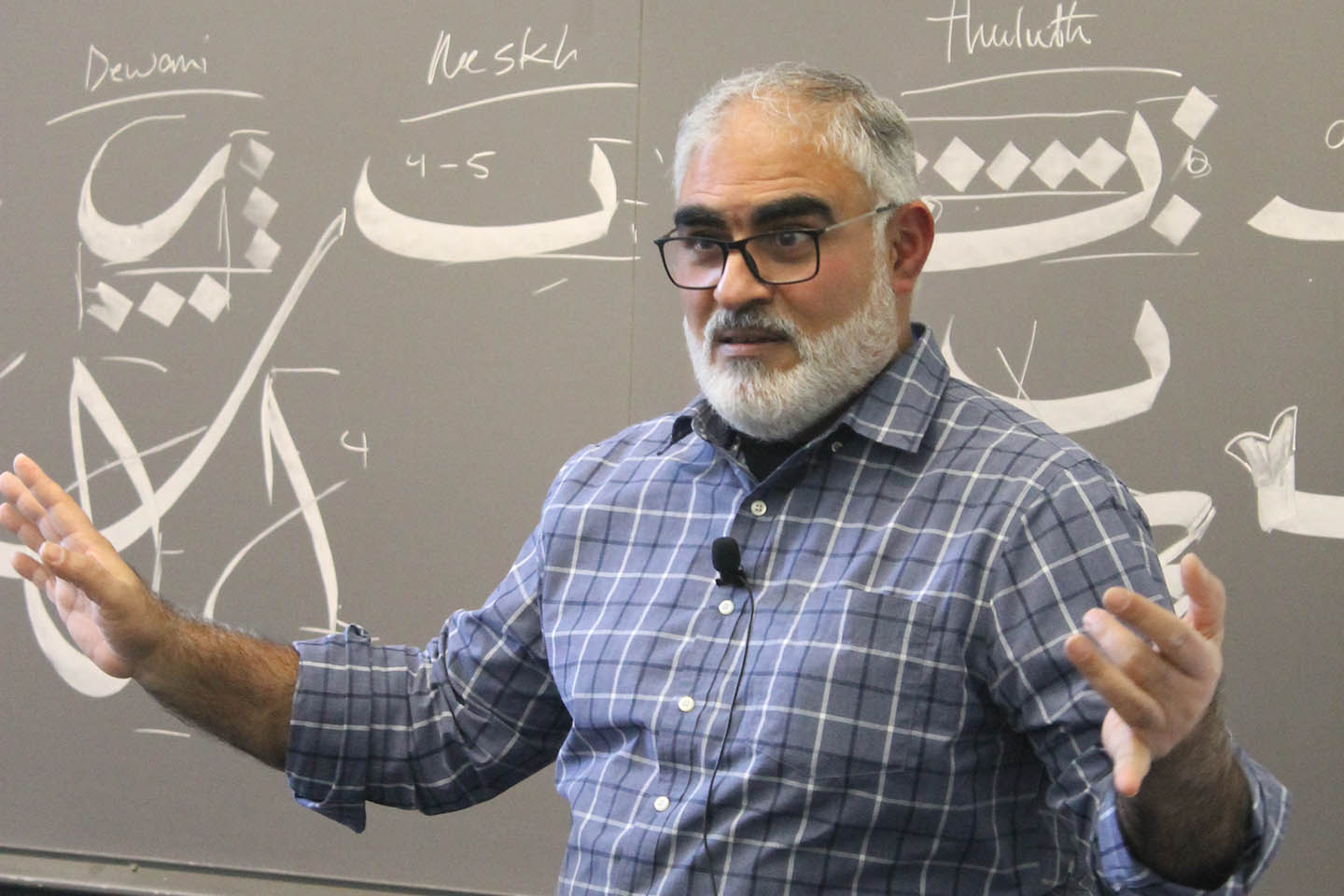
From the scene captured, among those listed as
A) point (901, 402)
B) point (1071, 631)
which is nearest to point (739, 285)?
point (901, 402)

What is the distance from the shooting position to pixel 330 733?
4.74 feet

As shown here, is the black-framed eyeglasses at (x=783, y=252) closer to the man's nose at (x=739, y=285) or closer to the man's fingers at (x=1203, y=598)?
the man's nose at (x=739, y=285)

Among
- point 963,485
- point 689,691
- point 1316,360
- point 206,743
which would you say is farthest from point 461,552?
point 1316,360

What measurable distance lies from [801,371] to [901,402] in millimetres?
106

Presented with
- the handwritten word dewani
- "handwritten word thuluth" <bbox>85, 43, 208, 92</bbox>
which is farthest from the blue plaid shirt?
"handwritten word thuluth" <bbox>85, 43, 208, 92</bbox>

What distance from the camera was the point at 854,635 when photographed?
3.99ft

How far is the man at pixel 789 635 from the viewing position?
117cm

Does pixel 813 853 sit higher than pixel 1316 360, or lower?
lower

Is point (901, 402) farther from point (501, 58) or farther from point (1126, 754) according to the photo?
point (501, 58)

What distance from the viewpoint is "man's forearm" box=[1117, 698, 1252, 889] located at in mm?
983

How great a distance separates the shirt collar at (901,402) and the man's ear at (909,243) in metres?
0.06

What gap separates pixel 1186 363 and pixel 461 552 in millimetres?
1080

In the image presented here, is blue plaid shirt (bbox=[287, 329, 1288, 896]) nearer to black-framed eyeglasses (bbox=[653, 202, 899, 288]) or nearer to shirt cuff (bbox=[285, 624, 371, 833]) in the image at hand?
shirt cuff (bbox=[285, 624, 371, 833])

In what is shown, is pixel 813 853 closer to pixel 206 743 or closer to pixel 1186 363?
pixel 1186 363
